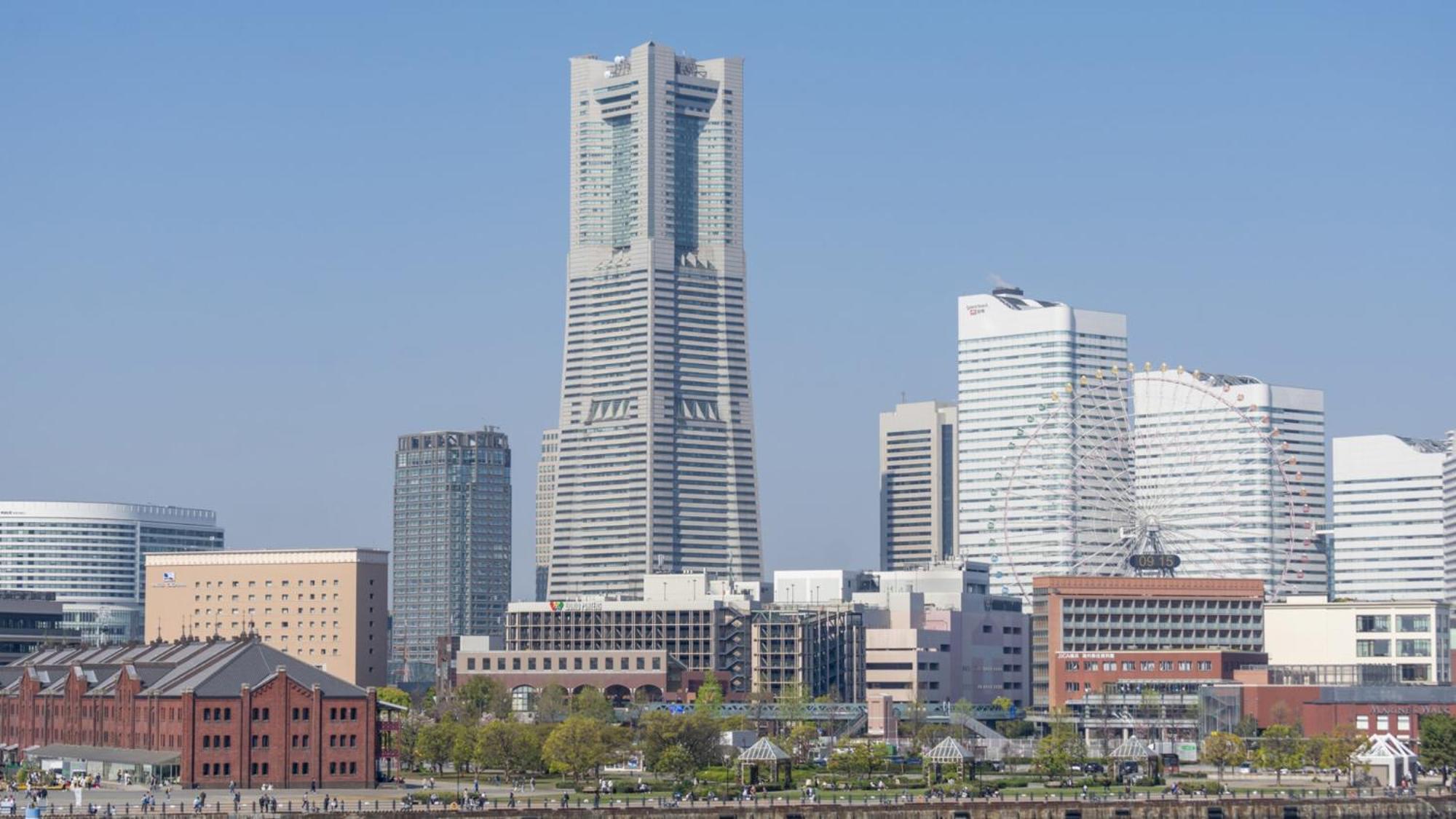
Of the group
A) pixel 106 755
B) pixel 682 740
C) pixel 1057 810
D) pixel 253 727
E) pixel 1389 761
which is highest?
pixel 253 727

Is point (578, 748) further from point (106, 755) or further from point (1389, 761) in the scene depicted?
point (1389, 761)

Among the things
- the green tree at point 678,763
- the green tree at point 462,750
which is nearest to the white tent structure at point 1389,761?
the green tree at point 678,763

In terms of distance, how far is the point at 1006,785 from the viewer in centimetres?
18938

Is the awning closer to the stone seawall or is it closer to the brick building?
the brick building

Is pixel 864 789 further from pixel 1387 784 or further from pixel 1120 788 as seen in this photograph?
pixel 1387 784

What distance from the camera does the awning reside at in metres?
179

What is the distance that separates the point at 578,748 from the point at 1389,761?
63405 mm

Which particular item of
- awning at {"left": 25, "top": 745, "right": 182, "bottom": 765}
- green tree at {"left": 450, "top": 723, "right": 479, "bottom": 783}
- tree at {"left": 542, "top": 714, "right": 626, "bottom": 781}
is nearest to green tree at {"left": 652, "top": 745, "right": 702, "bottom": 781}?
tree at {"left": 542, "top": 714, "right": 626, "bottom": 781}

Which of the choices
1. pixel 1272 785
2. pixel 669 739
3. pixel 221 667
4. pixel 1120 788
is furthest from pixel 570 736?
pixel 1272 785

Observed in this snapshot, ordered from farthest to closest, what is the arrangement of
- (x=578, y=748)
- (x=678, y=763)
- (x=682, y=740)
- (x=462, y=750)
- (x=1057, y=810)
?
1. (x=682, y=740)
2. (x=462, y=750)
3. (x=578, y=748)
4. (x=678, y=763)
5. (x=1057, y=810)

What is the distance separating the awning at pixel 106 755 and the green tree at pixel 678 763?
37108 mm

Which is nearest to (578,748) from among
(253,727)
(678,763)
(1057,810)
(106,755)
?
(678,763)

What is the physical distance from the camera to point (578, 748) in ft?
607

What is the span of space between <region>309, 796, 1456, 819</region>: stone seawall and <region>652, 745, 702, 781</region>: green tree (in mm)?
18555
